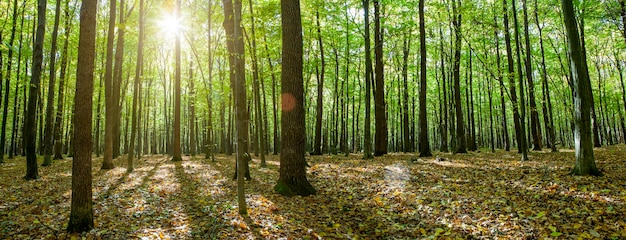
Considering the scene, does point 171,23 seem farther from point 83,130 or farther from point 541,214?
point 541,214

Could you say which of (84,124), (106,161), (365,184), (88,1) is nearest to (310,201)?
(365,184)

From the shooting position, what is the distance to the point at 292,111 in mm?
8195

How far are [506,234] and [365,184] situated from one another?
14.7 feet

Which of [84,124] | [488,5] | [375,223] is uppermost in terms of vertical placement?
[488,5]

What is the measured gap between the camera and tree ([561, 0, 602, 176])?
7961 millimetres

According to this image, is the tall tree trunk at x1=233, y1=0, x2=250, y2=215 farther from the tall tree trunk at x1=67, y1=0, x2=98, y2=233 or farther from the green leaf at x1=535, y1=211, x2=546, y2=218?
the green leaf at x1=535, y1=211, x2=546, y2=218

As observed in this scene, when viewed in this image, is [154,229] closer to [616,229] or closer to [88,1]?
[88,1]

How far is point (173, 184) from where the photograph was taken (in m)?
10.4

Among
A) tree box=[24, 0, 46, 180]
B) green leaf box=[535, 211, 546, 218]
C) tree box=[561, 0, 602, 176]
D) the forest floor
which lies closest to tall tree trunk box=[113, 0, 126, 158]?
tree box=[24, 0, 46, 180]

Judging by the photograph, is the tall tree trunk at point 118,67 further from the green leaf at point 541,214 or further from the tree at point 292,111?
the green leaf at point 541,214

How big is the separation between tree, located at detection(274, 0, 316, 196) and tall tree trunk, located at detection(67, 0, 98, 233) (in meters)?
4.20

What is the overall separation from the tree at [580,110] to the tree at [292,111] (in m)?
7.13

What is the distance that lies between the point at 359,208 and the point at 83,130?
595 centimetres

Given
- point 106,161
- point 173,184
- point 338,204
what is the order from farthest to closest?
point 106,161 → point 173,184 → point 338,204
